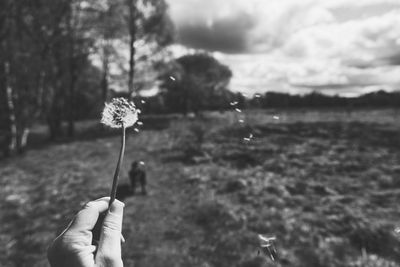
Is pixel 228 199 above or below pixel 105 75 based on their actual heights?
below

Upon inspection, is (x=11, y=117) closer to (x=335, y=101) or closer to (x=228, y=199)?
(x=228, y=199)

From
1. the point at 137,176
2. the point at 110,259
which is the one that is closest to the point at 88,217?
the point at 110,259

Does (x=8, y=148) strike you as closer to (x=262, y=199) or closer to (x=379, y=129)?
(x=262, y=199)

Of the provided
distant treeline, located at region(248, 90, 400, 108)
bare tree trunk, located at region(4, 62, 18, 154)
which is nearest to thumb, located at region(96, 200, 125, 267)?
bare tree trunk, located at region(4, 62, 18, 154)

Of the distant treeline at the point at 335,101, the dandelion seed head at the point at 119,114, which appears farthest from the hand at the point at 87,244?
the distant treeline at the point at 335,101

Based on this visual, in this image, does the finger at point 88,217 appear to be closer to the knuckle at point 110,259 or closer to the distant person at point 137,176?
the knuckle at point 110,259

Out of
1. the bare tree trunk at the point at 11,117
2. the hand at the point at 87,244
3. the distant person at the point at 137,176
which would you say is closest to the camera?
the hand at the point at 87,244

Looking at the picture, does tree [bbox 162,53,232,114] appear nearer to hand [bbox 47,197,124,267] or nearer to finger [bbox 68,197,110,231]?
finger [bbox 68,197,110,231]

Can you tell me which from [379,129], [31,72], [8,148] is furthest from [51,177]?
[379,129]
